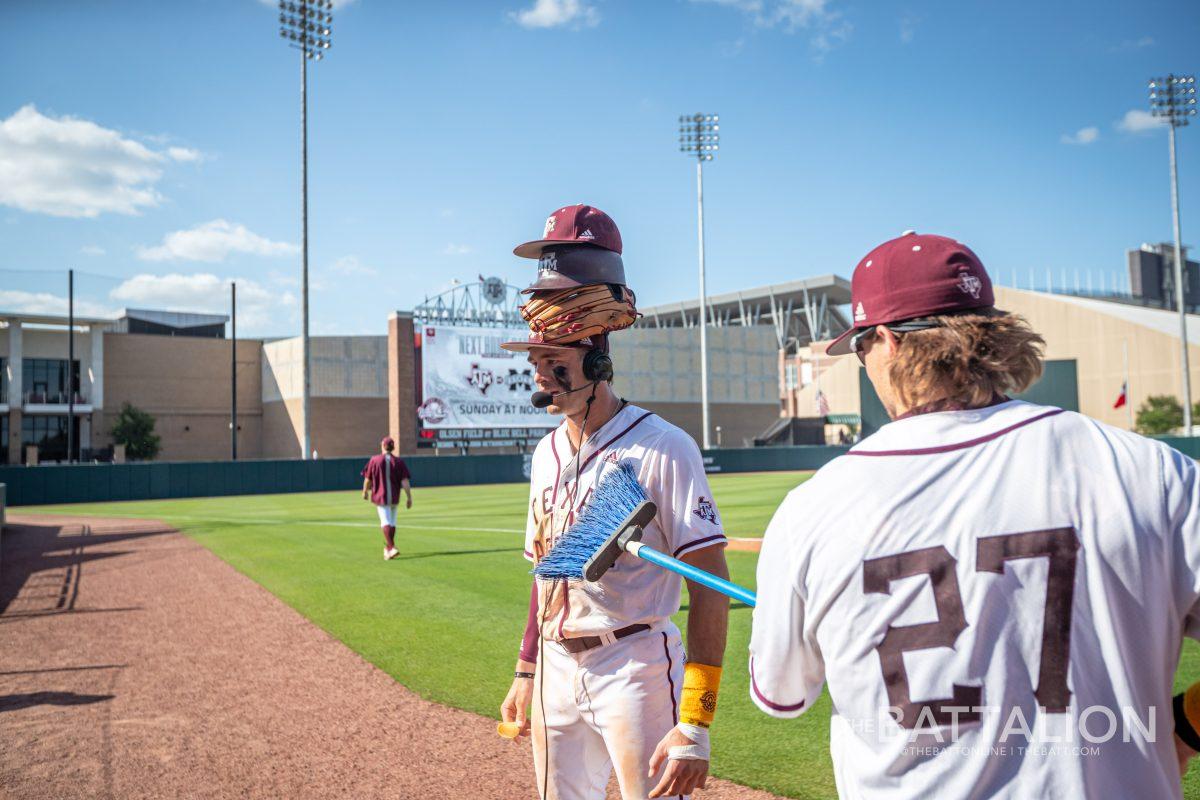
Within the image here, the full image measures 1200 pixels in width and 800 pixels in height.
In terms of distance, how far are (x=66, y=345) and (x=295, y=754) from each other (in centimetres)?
5622

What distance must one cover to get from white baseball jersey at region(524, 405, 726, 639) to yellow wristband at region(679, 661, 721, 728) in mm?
290

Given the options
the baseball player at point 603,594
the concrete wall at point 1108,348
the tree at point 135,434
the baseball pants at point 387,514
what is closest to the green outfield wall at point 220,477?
the baseball pants at point 387,514

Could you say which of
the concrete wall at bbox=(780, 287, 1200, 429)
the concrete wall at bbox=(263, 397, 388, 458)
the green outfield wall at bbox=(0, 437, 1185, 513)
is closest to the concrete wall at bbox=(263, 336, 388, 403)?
the concrete wall at bbox=(263, 397, 388, 458)

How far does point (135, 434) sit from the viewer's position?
50.1m

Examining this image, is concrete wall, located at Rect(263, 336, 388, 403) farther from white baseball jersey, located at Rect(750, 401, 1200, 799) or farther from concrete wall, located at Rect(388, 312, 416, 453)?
white baseball jersey, located at Rect(750, 401, 1200, 799)

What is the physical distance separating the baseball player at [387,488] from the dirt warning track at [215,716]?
286 cm

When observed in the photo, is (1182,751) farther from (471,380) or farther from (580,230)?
(471,380)

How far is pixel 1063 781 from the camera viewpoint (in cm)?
136

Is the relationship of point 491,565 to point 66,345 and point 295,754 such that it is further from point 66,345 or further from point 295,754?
point 66,345

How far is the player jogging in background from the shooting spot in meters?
1.37

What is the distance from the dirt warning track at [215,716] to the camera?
501 centimetres

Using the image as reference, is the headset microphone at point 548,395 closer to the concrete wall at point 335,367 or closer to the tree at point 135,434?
the concrete wall at point 335,367

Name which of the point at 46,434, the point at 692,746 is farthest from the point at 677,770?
the point at 46,434

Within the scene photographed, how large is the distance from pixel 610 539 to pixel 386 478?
12190 millimetres
